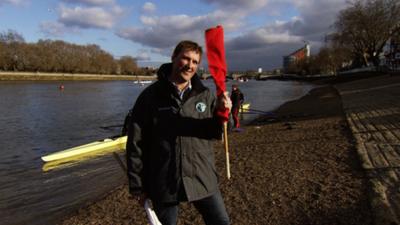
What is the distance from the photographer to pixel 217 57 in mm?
3537

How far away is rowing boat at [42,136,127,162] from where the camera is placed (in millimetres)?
13899

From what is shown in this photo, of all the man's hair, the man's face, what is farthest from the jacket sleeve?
the man's hair

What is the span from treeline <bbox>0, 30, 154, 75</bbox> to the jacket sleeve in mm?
130038

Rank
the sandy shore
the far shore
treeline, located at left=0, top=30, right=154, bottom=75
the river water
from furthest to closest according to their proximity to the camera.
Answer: treeline, located at left=0, top=30, right=154, bottom=75
the far shore
the river water
the sandy shore

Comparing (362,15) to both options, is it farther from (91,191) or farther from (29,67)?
(29,67)

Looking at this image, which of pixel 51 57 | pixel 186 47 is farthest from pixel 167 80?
pixel 51 57

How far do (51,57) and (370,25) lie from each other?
10727cm

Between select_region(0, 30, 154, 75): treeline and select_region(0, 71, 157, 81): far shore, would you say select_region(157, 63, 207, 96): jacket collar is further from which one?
select_region(0, 30, 154, 75): treeline

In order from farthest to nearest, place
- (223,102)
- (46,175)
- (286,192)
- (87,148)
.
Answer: (87,148) < (46,175) < (286,192) < (223,102)

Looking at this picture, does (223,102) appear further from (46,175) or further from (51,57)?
(51,57)

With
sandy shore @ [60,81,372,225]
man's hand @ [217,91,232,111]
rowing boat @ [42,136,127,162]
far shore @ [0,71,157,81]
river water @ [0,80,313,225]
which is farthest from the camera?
far shore @ [0,71,157,81]

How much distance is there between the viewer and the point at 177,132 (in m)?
3.37

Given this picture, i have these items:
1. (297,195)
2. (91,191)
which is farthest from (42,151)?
(297,195)

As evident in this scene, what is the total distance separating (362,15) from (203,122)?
84.3 metres
